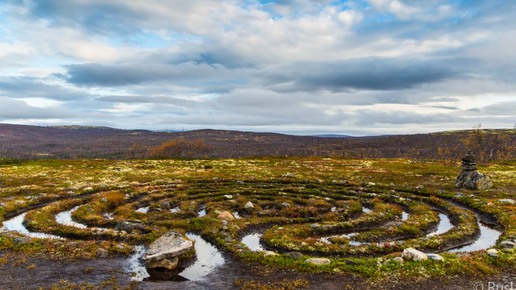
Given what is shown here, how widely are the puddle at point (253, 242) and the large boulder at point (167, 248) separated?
3891mm

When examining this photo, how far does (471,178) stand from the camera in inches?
1334

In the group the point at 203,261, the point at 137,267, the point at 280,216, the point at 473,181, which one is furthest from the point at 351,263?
the point at 473,181

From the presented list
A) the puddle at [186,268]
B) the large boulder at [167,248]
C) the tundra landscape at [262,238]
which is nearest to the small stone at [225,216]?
the tundra landscape at [262,238]

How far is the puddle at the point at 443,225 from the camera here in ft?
65.6

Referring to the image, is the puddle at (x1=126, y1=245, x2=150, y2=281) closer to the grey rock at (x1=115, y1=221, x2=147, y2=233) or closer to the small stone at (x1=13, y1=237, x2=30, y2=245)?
the grey rock at (x1=115, y1=221, x2=147, y2=233)

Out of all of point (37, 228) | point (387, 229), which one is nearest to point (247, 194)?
point (387, 229)

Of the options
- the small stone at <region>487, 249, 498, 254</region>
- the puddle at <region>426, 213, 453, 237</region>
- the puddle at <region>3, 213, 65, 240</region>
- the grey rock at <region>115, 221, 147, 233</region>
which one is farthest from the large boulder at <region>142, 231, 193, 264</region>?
the puddle at <region>426, 213, 453, 237</region>

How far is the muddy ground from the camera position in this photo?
1207 cm

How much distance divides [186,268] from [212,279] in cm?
220

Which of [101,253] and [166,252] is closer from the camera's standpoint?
[166,252]

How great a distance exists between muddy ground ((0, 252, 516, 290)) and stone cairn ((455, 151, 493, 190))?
25.2 meters

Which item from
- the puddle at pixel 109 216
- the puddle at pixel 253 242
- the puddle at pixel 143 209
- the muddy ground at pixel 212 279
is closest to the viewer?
the muddy ground at pixel 212 279

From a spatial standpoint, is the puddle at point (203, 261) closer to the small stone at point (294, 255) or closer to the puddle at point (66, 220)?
the small stone at point (294, 255)

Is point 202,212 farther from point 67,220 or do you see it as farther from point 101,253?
point 101,253
